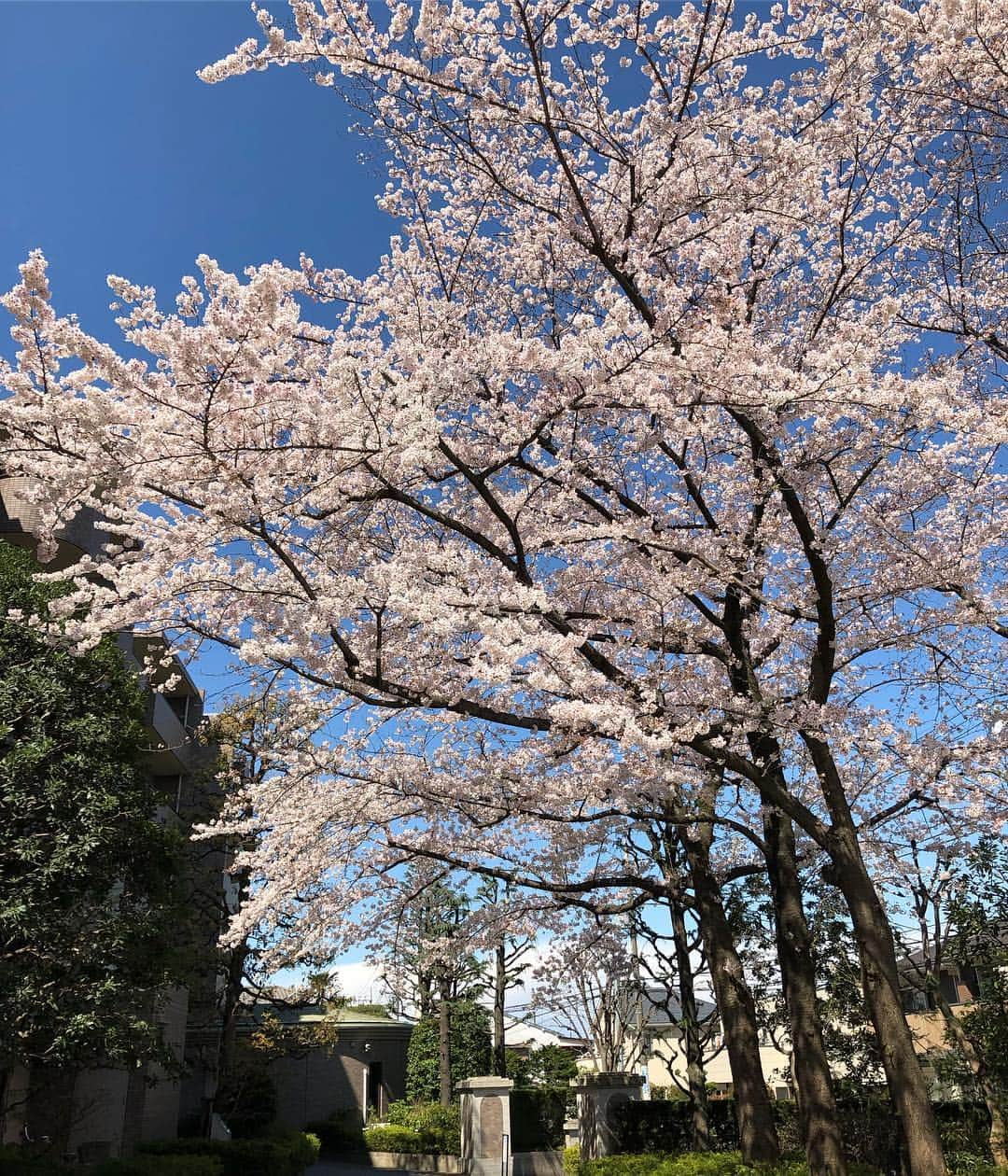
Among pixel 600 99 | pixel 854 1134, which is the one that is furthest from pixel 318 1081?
pixel 600 99

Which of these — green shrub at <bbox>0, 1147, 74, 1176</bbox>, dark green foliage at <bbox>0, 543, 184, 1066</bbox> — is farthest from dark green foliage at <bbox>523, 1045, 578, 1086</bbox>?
dark green foliage at <bbox>0, 543, 184, 1066</bbox>

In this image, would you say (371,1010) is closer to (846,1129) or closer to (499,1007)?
(499,1007)

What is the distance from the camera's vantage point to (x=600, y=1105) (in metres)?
13.8

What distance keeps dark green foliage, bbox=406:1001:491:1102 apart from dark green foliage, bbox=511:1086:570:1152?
102 inches

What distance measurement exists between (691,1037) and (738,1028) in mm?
4995

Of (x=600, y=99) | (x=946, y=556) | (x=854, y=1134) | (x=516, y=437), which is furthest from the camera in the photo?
(x=854, y=1134)

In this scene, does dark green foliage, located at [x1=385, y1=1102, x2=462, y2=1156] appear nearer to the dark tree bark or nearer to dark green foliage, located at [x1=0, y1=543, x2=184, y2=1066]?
the dark tree bark

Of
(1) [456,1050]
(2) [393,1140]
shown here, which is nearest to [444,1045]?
(1) [456,1050]

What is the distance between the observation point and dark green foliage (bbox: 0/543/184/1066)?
23.9 feet

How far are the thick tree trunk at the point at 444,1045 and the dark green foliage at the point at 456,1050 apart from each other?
342 millimetres

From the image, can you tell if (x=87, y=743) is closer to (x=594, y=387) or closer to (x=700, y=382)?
(x=594, y=387)

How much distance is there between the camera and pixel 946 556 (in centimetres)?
725

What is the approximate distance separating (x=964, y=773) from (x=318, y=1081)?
21631 millimetres

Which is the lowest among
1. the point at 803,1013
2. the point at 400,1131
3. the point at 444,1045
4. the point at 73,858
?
the point at 400,1131
